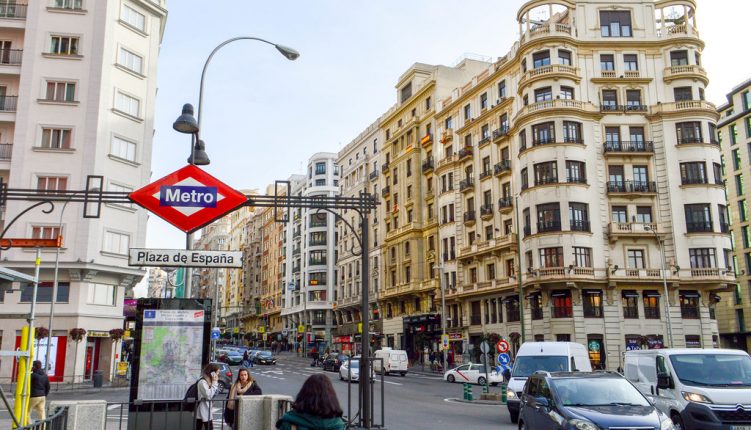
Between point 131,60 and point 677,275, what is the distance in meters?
40.0

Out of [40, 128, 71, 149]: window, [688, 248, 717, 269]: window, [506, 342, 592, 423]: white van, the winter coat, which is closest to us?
the winter coat

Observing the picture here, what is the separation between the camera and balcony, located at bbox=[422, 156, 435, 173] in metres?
62.1

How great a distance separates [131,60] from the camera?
42.4m

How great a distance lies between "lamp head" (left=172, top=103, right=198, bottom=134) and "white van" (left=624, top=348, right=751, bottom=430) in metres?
11.2

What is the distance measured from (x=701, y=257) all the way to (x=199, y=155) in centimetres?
4094

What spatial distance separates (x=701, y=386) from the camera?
1315 cm

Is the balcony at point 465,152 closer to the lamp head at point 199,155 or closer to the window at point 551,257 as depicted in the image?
the window at point 551,257

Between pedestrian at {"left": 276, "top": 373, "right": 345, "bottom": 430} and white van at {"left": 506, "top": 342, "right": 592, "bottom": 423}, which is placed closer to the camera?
pedestrian at {"left": 276, "top": 373, "right": 345, "bottom": 430}

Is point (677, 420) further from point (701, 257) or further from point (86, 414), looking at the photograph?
point (701, 257)

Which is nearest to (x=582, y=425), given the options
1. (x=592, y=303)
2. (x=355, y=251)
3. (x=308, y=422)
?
(x=308, y=422)

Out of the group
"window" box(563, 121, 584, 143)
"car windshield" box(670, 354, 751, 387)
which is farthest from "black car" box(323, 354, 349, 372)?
"car windshield" box(670, 354, 751, 387)

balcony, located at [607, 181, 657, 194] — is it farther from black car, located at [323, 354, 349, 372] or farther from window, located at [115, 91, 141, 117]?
window, located at [115, 91, 141, 117]

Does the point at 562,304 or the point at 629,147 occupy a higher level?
the point at 629,147

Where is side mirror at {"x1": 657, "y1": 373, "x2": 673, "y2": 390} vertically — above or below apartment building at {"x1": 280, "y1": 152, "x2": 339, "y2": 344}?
below
